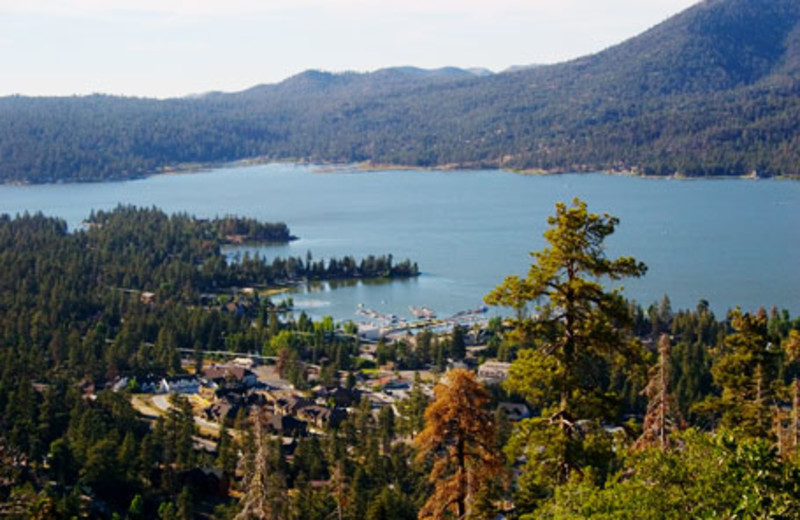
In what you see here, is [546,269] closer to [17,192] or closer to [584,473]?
[584,473]

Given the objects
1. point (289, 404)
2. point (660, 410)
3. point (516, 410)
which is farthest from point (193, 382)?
point (660, 410)

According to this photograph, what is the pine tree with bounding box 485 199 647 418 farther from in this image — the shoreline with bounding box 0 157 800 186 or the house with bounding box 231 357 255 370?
the shoreline with bounding box 0 157 800 186

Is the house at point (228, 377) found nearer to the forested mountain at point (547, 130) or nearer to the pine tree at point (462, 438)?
the pine tree at point (462, 438)

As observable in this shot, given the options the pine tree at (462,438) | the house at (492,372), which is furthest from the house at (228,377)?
the pine tree at (462,438)

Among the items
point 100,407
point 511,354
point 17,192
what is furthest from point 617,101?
point 100,407

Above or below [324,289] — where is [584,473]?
above

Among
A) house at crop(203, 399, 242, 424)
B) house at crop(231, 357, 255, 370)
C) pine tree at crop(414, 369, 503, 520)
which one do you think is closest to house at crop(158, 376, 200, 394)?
house at crop(231, 357, 255, 370)

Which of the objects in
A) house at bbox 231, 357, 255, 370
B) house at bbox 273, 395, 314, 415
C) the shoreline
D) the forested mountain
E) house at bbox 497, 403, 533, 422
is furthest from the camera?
the forested mountain
